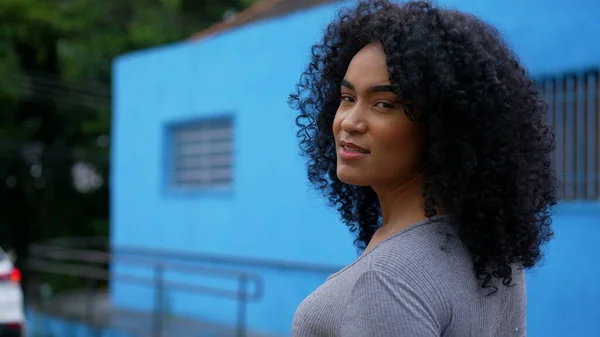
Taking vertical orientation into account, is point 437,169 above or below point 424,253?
above

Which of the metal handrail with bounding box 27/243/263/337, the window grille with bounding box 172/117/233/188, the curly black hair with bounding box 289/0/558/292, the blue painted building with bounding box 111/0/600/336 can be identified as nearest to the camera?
the curly black hair with bounding box 289/0/558/292

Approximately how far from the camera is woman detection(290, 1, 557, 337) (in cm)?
144

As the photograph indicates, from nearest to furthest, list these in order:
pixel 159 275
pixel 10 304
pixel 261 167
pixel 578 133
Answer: pixel 578 133, pixel 10 304, pixel 261 167, pixel 159 275

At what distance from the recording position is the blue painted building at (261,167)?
5762mm

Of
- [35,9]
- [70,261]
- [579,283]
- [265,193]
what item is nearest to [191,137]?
[265,193]

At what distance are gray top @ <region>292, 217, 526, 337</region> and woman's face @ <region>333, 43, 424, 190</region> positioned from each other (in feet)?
0.39

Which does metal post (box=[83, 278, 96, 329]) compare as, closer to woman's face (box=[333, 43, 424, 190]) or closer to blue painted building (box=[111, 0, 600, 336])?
blue painted building (box=[111, 0, 600, 336])

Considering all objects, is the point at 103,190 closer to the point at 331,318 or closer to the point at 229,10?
the point at 229,10

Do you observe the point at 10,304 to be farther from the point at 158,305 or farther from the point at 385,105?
the point at 385,105

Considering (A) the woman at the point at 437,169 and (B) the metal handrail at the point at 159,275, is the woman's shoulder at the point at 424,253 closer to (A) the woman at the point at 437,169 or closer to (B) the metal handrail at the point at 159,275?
(A) the woman at the point at 437,169

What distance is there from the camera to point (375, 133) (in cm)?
156

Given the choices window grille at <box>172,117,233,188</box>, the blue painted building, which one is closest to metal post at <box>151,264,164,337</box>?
the blue painted building

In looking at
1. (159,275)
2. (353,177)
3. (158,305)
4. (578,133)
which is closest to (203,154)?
(159,275)

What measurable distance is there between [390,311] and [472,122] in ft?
1.30
